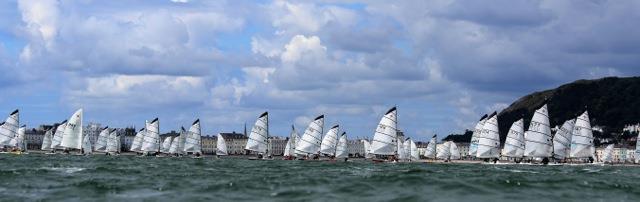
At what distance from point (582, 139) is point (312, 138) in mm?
46475

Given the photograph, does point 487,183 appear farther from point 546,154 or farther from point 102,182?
point 546,154

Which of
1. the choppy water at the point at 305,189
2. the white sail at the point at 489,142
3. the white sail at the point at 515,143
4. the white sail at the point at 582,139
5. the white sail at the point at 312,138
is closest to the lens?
the choppy water at the point at 305,189

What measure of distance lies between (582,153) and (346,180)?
106777 mm

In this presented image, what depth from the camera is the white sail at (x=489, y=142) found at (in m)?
162

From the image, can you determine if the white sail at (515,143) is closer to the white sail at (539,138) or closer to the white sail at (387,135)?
the white sail at (539,138)

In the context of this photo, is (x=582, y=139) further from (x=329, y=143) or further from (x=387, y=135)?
(x=329, y=143)

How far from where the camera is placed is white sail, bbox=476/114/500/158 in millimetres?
161500

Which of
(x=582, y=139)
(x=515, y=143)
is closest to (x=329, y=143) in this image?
(x=515, y=143)

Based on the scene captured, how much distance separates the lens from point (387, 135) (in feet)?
504

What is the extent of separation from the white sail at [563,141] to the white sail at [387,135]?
1130 inches

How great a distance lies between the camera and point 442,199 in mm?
50875

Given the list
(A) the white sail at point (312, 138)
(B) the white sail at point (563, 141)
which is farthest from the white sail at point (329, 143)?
(B) the white sail at point (563, 141)

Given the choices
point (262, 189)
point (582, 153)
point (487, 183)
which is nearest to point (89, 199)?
point (262, 189)

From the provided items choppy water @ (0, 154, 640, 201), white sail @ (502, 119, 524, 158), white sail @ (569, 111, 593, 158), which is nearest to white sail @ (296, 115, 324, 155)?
white sail @ (502, 119, 524, 158)
